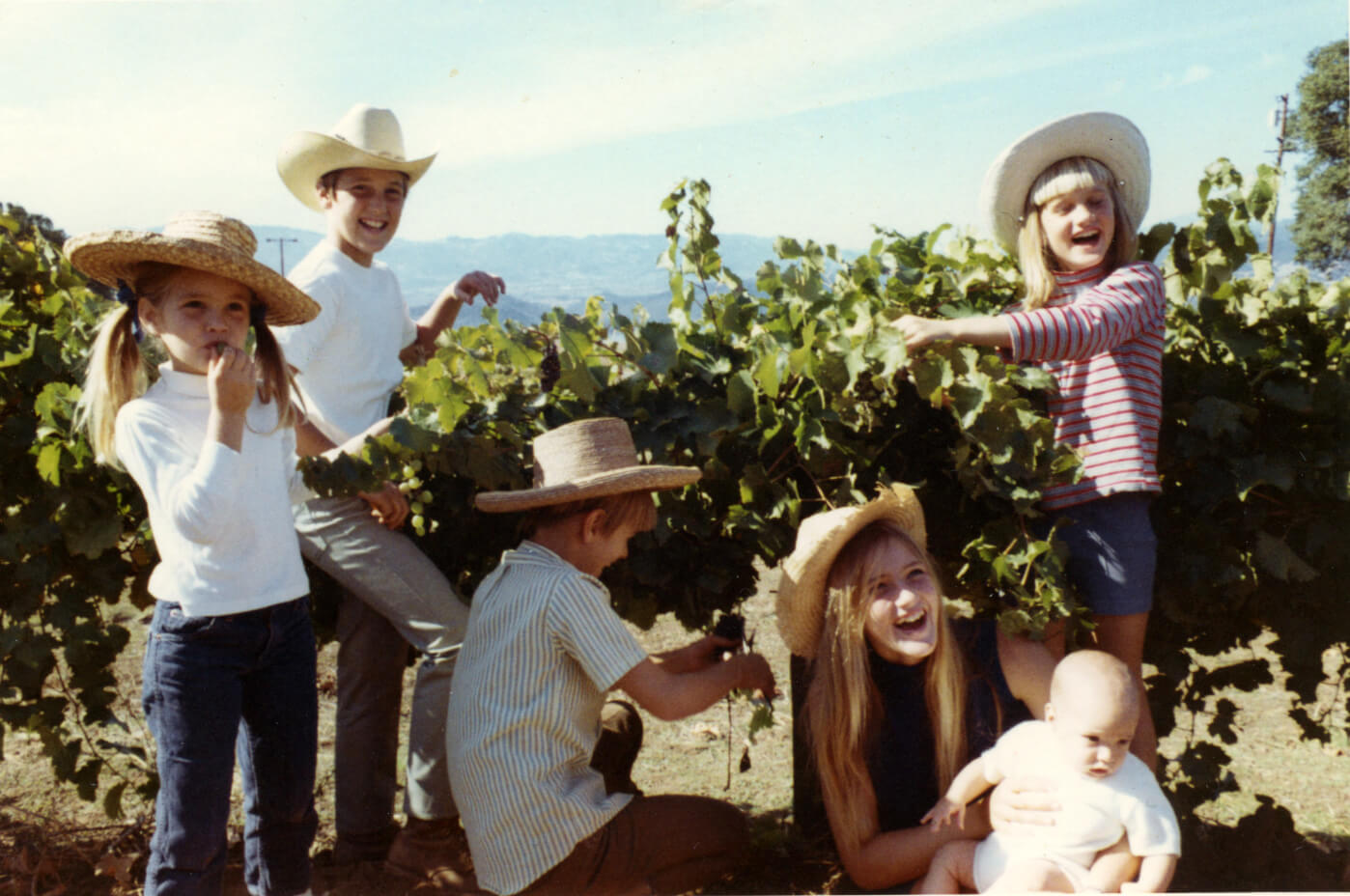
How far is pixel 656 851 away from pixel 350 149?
2.26 m

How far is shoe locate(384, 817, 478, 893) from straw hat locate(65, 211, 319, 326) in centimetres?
147

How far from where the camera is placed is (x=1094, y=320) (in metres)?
2.54

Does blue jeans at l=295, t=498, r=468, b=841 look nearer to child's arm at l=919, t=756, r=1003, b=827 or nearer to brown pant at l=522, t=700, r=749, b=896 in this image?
brown pant at l=522, t=700, r=749, b=896

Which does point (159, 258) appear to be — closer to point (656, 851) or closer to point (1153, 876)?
point (656, 851)

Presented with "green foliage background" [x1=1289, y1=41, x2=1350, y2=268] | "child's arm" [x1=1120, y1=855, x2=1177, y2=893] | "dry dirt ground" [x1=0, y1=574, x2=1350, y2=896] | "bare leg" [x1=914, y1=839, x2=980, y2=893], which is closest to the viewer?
"child's arm" [x1=1120, y1=855, x2=1177, y2=893]

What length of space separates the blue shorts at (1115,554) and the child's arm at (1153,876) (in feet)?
2.17

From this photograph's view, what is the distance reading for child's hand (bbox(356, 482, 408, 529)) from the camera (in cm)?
279

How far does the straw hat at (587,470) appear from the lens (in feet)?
7.88

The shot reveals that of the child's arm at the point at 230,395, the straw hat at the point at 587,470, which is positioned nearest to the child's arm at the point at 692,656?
the straw hat at the point at 587,470

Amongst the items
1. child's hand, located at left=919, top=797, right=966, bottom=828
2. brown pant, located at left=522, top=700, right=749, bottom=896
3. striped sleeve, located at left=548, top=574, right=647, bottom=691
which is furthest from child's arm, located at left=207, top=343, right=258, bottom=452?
child's hand, located at left=919, top=797, right=966, bottom=828

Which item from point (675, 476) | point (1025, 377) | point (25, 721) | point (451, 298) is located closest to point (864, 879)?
point (675, 476)

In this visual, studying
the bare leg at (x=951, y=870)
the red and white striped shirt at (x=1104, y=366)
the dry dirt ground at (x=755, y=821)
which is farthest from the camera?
the dry dirt ground at (x=755, y=821)

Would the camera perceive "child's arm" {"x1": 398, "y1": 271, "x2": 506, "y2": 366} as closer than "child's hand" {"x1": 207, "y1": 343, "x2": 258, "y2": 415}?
No

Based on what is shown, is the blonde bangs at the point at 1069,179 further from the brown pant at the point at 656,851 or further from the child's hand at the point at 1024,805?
the brown pant at the point at 656,851
